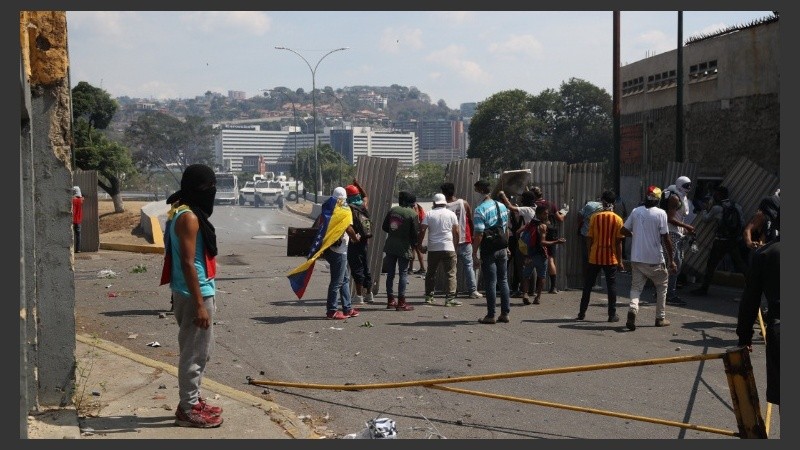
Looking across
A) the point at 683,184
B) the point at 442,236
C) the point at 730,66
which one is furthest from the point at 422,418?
the point at 730,66

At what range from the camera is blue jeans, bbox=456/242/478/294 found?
593 inches

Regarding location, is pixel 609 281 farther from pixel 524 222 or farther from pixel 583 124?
pixel 583 124

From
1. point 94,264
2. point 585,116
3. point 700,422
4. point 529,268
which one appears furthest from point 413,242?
point 585,116

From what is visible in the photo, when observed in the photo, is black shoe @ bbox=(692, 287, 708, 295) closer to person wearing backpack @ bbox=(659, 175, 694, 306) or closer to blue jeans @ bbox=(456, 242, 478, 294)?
person wearing backpack @ bbox=(659, 175, 694, 306)

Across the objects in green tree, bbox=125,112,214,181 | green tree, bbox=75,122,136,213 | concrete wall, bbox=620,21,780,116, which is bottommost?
green tree, bbox=75,122,136,213

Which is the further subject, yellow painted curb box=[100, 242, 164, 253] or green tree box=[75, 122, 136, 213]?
green tree box=[75, 122, 136, 213]

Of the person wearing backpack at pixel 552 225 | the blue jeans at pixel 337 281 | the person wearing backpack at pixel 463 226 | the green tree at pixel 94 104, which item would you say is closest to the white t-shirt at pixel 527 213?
the person wearing backpack at pixel 552 225

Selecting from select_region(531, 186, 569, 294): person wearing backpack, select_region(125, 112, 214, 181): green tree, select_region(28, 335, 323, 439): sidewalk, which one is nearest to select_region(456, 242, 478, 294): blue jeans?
select_region(531, 186, 569, 294): person wearing backpack

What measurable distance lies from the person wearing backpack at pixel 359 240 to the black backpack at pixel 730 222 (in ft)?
18.4

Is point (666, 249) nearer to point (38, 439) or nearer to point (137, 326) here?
point (137, 326)

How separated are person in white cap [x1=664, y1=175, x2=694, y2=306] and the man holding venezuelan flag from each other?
184 inches

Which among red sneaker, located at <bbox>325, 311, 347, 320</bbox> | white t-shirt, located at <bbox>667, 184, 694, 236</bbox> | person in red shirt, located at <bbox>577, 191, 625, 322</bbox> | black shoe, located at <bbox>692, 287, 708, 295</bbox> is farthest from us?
black shoe, located at <bbox>692, 287, 708, 295</bbox>

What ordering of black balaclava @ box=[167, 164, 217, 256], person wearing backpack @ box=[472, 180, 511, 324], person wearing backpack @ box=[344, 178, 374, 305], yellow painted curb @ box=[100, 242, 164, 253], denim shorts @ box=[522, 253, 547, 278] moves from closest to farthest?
black balaclava @ box=[167, 164, 217, 256], person wearing backpack @ box=[472, 180, 511, 324], person wearing backpack @ box=[344, 178, 374, 305], denim shorts @ box=[522, 253, 547, 278], yellow painted curb @ box=[100, 242, 164, 253]

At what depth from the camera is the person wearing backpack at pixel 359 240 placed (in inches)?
548
